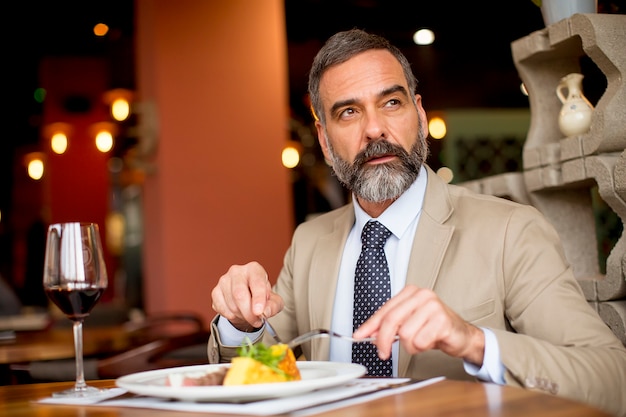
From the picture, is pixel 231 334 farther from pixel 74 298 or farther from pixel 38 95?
pixel 38 95

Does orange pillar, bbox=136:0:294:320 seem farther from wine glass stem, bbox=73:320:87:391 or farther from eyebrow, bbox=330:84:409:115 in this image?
wine glass stem, bbox=73:320:87:391

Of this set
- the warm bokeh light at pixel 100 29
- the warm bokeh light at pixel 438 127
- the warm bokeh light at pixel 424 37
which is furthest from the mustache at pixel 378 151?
the warm bokeh light at pixel 438 127

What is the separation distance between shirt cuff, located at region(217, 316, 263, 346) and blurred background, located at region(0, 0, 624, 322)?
10.4 feet

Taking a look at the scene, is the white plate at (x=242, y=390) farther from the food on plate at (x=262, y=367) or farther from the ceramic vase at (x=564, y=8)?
the ceramic vase at (x=564, y=8)

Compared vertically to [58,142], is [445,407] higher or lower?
lower

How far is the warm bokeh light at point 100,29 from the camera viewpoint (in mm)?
8045

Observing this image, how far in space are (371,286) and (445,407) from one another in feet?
2.81

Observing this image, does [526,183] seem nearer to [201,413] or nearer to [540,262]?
[540,262]

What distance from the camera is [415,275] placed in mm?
1832

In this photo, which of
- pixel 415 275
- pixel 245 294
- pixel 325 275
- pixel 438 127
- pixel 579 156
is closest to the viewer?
pixel 245 294

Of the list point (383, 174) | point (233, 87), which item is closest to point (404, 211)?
point (383, 174)

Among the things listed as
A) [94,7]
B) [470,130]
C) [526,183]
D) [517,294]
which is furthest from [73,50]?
[517,294]

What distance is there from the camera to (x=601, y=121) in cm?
208

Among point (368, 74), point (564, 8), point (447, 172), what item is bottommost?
point (368, 74)
